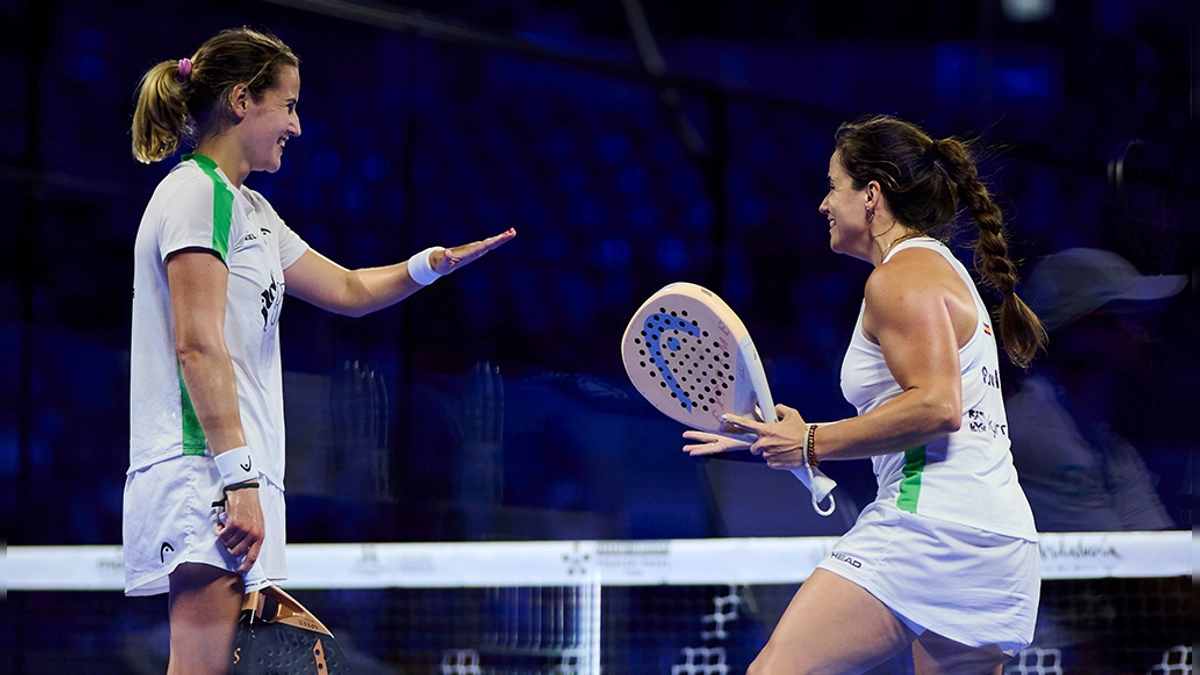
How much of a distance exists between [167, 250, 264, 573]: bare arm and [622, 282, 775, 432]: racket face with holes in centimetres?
72

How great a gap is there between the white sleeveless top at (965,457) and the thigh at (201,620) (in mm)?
1034

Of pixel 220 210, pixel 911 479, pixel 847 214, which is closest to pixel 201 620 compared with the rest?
pixel 220 210

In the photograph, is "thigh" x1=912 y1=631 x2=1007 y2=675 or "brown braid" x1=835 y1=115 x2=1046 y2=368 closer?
"thigh" x1=912 y1=631 x2=1007 y2=675

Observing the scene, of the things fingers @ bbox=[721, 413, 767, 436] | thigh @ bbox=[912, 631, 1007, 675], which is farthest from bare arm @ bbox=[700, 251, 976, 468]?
thigh @ bbox=[912, 631, 1007, 675]

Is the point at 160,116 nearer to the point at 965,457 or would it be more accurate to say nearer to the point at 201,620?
the point at 201,620

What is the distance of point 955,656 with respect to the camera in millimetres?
1984

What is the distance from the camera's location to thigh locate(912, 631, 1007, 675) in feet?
6.49

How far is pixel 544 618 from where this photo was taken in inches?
133

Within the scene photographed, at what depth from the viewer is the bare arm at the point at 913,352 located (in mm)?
1893

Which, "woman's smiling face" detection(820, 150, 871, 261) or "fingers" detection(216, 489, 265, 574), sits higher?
"woman's smiling face" detection(820, 150, 871, 261)

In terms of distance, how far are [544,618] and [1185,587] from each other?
1.67 meters

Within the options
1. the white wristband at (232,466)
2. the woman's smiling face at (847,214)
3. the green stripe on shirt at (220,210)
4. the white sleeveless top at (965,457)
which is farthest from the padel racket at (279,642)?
the woman's smiling face at (847,214)

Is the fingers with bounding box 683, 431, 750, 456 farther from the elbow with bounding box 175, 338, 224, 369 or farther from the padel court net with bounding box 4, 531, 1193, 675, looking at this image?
the padel court net with bounding box 4, 531, 1193, 675

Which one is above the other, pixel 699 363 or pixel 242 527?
pixel 699 363
